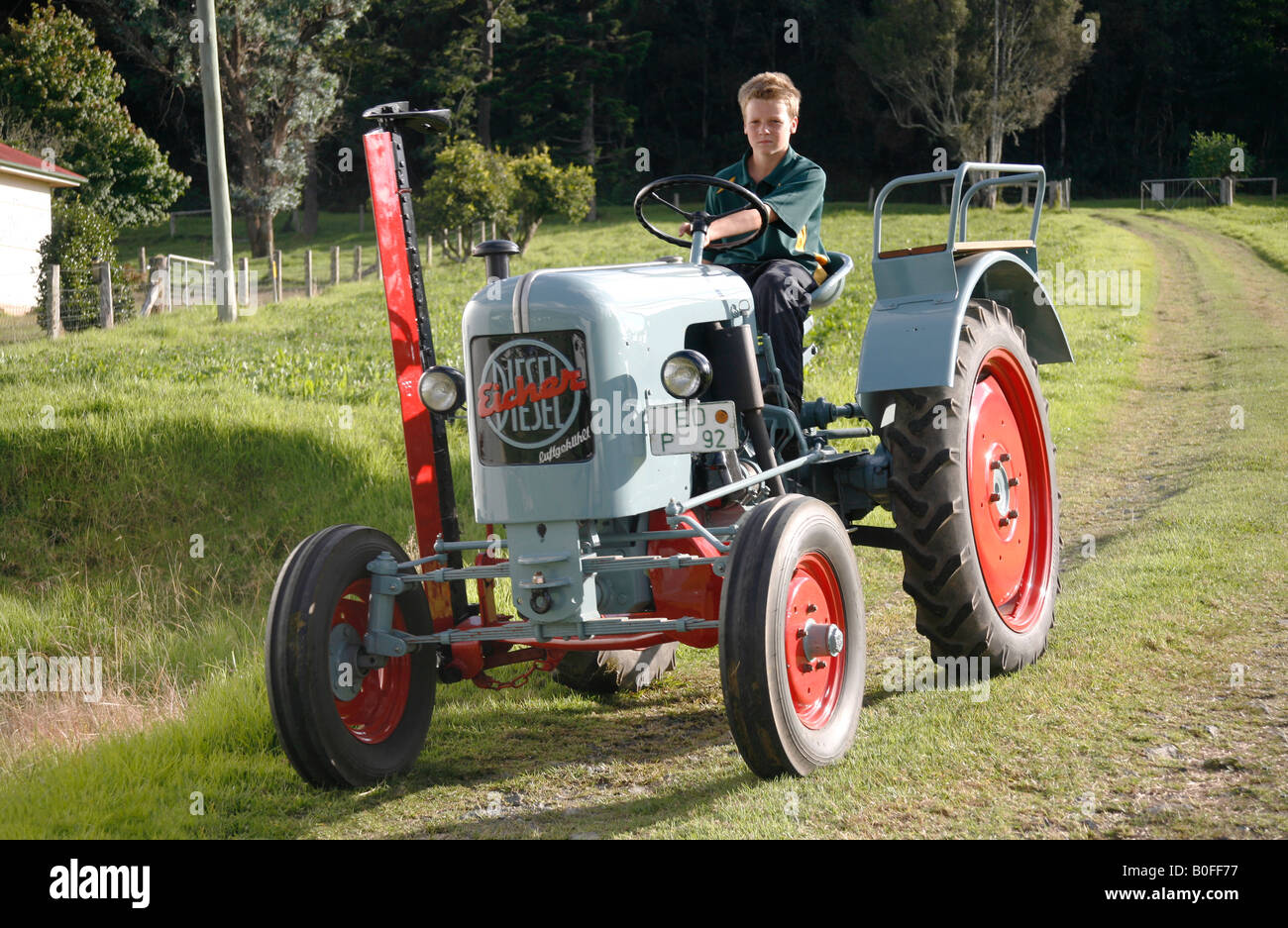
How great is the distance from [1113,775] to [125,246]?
44.9 metres

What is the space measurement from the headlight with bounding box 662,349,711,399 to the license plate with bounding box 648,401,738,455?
0.45 ft

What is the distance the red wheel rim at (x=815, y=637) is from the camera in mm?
3828

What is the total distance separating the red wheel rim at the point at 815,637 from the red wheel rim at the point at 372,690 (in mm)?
1369

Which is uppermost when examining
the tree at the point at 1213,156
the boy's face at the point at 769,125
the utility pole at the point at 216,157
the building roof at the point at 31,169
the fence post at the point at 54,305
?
the tree at the point at 1213,156

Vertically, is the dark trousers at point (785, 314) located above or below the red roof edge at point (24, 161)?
below

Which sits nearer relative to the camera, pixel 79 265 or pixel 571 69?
pixel 79 265

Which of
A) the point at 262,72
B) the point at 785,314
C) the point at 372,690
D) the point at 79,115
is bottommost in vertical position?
the point at 372,690

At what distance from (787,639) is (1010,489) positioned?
6.17ft

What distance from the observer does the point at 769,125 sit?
5.09 m

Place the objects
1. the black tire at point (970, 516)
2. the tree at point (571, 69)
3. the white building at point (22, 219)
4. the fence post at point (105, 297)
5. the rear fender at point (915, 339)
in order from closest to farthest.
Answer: the black tire at point (970, 516) < the rear fender at point (915, 339) < the fence post at point (105, 297) < the white building at point (22, 219) < the tree at point (571, 69)

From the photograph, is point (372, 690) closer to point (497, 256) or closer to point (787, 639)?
point (787, 639)
